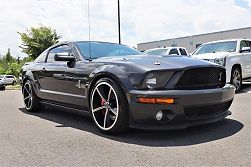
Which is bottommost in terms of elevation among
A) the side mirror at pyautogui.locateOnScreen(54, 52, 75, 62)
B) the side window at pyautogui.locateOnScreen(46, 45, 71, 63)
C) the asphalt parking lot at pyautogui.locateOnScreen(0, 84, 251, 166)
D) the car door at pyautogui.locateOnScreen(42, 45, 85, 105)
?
the asphalt parking lot at pyautogui.locateOnScreen(0, 84, 251, 166)

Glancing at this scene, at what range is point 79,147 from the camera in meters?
3.63

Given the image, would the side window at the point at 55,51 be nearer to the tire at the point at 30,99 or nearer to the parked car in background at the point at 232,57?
the tire at the point at 30,99

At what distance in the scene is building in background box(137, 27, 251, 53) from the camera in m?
31.5

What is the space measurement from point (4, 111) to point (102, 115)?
125 inches

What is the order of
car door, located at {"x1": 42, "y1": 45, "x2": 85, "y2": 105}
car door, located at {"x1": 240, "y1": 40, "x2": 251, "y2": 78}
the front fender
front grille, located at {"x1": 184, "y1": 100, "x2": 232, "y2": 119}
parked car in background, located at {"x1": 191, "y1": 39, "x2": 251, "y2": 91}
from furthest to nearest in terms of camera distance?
car door, located at {"x1": 240, "y1": 40, "x2": 251, "y2": 78}, parked car in background, located at {"x1": 191, "y1": 39, "x2": 251, "y2": 91}, car door, located at {"x1": 42, "y1": 45, "x2": 85, "y2": 105}, the front fender, front grille, located at {"x1": 184, "y1": 100, "x2": 232, "y2": 119}

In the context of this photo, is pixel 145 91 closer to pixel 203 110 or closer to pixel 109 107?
pixel 109 107

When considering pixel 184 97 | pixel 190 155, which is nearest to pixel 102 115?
pixel 184 97

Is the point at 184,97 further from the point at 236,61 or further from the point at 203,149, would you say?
the point at 236,61

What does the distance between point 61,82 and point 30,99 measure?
1.49m

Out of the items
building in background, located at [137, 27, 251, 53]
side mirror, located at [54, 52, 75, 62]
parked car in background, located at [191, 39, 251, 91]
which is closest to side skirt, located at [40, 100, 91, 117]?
side mirror, located at [54, 52, 75, 62]

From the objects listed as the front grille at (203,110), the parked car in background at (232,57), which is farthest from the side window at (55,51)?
the parked car in background at (232,57)

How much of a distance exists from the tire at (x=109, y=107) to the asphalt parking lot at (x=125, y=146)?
5.8 inches

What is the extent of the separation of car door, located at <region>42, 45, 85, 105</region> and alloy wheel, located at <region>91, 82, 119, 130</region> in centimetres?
33

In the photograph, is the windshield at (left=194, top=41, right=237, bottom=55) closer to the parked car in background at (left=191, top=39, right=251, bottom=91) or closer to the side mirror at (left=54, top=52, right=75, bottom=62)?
the parked car in background at (left=191, top=39, right=251, bottom=91)
